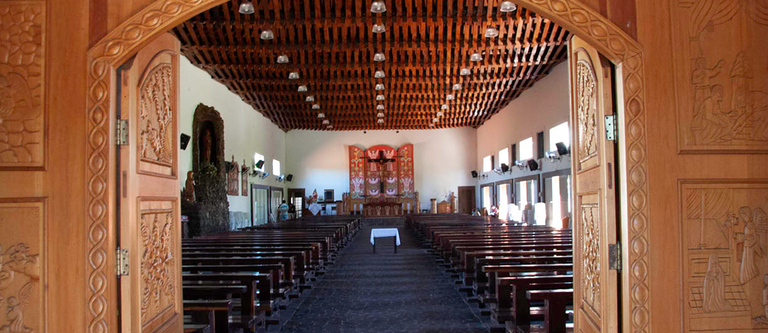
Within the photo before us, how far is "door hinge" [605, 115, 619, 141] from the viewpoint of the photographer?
2.44 metres

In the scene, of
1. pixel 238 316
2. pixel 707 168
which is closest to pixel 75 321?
pixel 238 316

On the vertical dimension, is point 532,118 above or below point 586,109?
above

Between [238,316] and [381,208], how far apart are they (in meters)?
19.1

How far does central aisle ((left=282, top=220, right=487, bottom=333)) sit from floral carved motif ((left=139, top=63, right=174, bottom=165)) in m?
2.94

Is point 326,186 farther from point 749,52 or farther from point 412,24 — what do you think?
point 749,52

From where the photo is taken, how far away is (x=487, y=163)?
77.6 ft

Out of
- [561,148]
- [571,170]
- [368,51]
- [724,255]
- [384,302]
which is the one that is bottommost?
[384,302]

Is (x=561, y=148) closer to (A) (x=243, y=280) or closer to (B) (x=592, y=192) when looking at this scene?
(A) (x=243, y=280)

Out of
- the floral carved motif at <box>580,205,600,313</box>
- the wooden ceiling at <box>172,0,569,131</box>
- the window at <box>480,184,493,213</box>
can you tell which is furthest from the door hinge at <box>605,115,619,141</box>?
the window at <box>480,184,493,213</box>

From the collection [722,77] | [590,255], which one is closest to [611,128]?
[722,77]

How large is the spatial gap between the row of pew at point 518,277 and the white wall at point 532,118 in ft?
20.1

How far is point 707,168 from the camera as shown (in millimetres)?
2365

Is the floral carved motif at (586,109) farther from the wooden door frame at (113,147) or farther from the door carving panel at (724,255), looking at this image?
the door carving panel at (724,255)

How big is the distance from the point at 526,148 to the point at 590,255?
51.0ft
